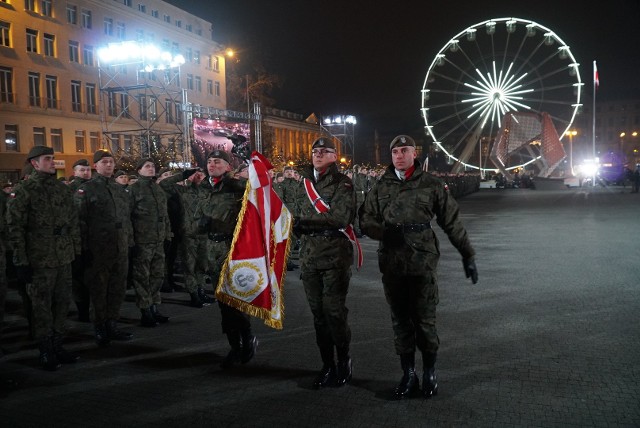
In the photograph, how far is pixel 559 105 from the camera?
1350 inches

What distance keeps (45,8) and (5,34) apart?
153 inches

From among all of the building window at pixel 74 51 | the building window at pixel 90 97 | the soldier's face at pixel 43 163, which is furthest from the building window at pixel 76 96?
the soldier's face at pixel 43 163

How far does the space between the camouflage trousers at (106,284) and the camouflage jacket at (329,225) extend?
9.30 feet

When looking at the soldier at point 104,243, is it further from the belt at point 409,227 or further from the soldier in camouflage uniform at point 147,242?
the belt at point 409,227

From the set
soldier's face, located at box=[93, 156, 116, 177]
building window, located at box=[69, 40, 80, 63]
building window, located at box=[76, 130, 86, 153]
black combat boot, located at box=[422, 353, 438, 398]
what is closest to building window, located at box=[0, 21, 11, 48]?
building window, located at box=[69, 40, 80, 63]

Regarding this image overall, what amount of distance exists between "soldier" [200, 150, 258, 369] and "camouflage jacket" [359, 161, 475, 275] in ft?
5.32

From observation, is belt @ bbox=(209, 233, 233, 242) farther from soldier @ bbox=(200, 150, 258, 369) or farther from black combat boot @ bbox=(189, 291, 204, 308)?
black combat boot @ bbox=(189, 291, 204, 308)

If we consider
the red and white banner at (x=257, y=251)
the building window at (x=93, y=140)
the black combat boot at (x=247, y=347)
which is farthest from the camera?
the building window at (x=93, y=140)

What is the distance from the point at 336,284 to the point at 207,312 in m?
3.48

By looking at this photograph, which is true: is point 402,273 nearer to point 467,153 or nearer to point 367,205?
point 367,205

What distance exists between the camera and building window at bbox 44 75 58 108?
119 ft

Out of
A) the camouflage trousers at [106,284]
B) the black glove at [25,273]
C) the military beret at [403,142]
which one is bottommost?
the camouflage trousers at [106,284]

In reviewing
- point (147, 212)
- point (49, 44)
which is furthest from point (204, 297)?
point (49, 44)

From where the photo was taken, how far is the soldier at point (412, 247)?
179 inches
